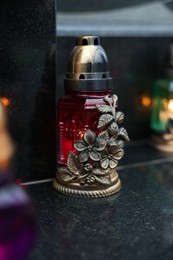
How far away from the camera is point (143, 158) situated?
986 millimetres

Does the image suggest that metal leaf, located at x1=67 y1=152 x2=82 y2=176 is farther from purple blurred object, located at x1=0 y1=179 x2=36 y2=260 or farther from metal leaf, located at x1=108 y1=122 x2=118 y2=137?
purple blurred object, located at x1=0 y1=179 x2=36 y2=260

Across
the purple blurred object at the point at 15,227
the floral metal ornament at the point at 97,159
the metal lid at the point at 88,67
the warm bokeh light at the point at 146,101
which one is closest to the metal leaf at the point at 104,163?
the floral metal ornament at the point at 97,159

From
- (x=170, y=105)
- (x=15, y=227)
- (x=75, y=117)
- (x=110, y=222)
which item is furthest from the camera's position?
(x=170, y=105)

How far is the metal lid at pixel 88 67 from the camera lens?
2.33 feet

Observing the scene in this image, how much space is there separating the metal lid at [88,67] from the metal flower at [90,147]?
0.09 m

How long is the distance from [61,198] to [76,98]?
193 mm

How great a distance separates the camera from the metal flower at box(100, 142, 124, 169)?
0.73m

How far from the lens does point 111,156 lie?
74 cm

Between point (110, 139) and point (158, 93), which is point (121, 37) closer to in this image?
point (158, 93)

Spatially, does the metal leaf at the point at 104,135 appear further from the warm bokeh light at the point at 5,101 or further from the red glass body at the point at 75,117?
the warm bokeh light at the point at 5,101

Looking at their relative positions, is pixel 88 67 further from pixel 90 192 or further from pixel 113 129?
pixel 90 192

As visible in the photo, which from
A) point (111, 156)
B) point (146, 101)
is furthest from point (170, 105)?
point (111, 156)

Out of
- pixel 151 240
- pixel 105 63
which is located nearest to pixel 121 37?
pixel 105 63

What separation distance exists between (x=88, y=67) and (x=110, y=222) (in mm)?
278
